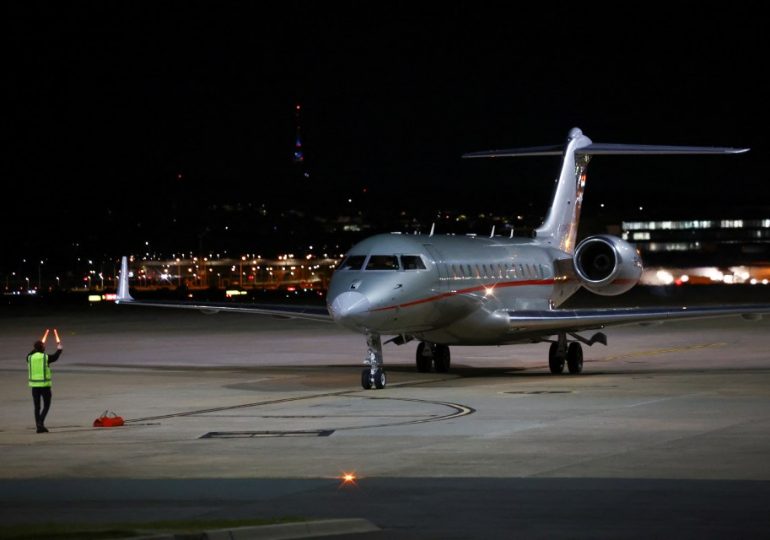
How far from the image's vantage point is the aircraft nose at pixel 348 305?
24.6 metres

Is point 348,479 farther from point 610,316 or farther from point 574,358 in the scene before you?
point 574,358

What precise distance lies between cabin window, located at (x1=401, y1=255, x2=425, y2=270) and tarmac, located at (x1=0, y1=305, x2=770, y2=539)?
88.9 inches

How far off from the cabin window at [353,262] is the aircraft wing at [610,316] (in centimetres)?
401

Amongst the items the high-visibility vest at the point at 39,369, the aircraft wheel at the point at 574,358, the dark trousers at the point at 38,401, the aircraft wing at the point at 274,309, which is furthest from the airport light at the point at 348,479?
the aircraft wheel at the point at 574,358

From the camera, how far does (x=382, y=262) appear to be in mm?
26203

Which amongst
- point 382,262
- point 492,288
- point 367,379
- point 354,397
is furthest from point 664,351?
point 354,397

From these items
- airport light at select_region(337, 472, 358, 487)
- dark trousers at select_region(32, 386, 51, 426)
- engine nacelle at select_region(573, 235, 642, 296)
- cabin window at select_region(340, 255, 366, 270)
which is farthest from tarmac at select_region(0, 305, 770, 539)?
cabin window at select_region(340, 255, 366, 270)

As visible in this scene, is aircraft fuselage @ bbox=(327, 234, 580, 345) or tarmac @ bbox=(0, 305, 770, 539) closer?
tarmac @ bbox=(0, 305, 770, 539)

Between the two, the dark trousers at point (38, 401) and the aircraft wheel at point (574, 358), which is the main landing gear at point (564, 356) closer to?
the aircraft wheel at point (574, 358)

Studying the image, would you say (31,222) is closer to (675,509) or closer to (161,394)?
(161,394)

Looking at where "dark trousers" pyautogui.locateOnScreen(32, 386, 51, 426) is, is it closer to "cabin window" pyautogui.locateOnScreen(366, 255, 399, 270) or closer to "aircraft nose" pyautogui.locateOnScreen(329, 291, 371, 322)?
"aircraft nose" pyautogui.locateOnScreen(329, 291, 371, 322)

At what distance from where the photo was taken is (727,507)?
11578 millimetres

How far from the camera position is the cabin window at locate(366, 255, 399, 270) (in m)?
26.1

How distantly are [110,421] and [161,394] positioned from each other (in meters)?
5.10
